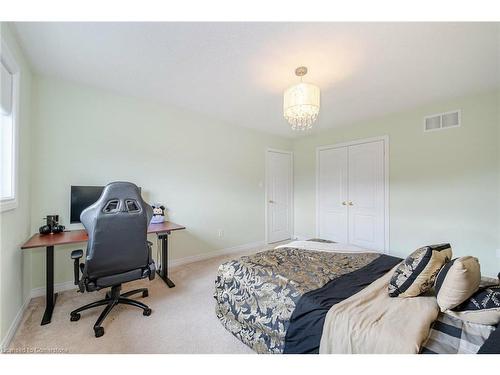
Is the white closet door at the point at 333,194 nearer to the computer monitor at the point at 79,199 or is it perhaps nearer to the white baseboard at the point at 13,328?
the computer monitor at the point at 79,199

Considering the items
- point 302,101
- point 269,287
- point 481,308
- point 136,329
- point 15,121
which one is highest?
point 302,101

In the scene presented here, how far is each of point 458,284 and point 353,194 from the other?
3.08 meters

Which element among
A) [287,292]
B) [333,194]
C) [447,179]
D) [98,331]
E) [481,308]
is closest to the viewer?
[481,308]

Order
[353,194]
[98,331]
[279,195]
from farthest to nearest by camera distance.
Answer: [279,195], [353,194], [98,331]

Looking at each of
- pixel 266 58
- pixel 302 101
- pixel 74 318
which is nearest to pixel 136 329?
pixel 74 318

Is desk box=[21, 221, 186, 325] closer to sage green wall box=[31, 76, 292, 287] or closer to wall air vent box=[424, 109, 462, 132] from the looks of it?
sage green wall box=[31, 76, 292, 287]

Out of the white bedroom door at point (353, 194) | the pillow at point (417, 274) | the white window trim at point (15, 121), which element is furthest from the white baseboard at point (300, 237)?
the white window trim at point (15, 121)

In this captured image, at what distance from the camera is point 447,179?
2.96m

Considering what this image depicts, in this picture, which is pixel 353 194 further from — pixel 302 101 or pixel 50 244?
pixel 50 244

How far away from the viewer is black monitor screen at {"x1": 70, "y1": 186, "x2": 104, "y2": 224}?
2395 millimetres

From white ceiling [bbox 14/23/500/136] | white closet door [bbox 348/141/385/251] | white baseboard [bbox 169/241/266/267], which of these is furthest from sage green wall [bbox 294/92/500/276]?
white baseboard [bbox 169/241/266/267]

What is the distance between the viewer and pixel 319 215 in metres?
4.48

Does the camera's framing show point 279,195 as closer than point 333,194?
No

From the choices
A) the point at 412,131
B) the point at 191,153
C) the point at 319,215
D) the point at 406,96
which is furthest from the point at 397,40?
the point at 319,215
